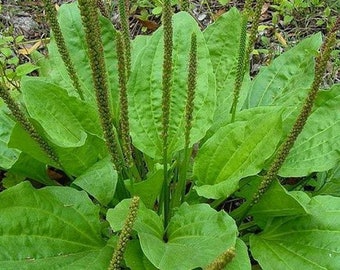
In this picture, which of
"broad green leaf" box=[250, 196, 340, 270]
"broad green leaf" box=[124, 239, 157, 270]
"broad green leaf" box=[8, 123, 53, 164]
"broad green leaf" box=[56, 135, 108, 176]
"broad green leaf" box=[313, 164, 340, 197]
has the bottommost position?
"broad green leaf" box=[313, 164, 340, 197]

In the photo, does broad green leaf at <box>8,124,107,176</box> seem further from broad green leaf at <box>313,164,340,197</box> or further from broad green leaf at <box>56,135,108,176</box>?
broad green leaf at <box>313,164,340,197</box>

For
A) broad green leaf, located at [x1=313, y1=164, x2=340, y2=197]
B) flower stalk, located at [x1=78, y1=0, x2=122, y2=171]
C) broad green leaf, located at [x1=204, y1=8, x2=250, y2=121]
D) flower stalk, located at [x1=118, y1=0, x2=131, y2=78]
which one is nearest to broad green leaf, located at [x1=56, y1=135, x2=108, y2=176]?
flower stalk, located at [x1=118, y1=0, x2=131, y2=78]

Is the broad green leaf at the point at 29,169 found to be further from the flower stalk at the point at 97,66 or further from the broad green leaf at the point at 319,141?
the broad green leaf at the point at 319,141

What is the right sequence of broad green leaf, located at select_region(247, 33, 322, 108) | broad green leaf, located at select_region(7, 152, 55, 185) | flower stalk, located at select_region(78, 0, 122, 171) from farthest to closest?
broad green leaf, located at select_region(247, 33, 322, 108) < broad green leaf, located at select_region(7, 152, 55, 185) < flower stalk, located at select_region(78, 0, 122, 171)

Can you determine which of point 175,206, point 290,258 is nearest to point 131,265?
point 175,206

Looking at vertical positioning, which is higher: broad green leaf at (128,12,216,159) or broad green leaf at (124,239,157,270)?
broad green leaf at (128,12,216,159)

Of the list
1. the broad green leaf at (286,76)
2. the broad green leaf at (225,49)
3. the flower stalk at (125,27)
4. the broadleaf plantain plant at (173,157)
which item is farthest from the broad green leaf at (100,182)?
the broad green leaf at (286,76)

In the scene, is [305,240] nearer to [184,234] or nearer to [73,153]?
[184,234]
